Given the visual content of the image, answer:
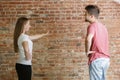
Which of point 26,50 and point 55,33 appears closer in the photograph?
point 26,50

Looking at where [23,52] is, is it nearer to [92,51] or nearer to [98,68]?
[92,51]

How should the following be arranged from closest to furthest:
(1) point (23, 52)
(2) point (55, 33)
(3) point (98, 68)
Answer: (3) point (98, 68), (1) point (23, 52), (2) point (55, 33)

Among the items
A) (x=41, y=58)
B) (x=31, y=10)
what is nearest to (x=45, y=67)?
(x=41, y=58)

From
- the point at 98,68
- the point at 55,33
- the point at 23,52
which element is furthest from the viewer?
the point at 55,33

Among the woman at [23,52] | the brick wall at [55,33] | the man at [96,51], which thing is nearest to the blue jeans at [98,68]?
the man at [96,51]

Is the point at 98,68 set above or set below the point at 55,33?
below

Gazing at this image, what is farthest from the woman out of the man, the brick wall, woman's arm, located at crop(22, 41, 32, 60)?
the brick wall

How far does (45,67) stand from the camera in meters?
5.74

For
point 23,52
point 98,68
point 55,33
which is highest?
point 55,33

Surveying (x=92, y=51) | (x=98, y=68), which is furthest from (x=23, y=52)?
(x=98, y=68)

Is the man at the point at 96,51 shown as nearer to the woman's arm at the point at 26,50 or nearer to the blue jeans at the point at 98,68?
the blue jeans at the point at 98,68

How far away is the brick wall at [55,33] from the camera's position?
5.72 m

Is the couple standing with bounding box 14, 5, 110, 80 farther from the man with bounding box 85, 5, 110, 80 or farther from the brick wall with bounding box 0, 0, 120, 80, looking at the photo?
the brick wall with bounding box 0, 0, 120, 80

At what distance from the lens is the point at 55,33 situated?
225 inches
